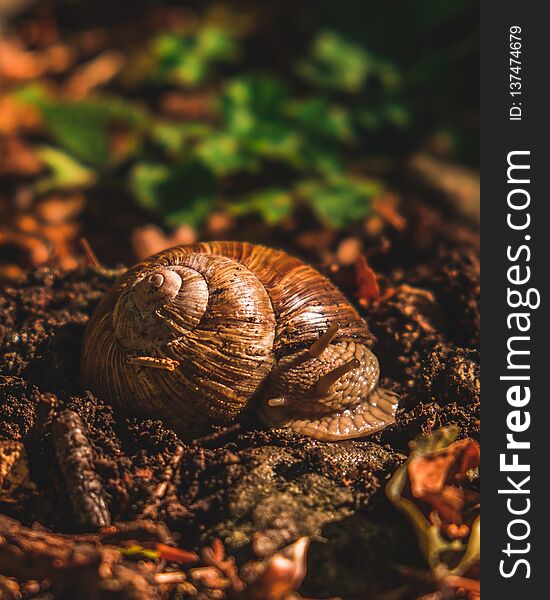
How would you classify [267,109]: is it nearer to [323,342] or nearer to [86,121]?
[86,121]

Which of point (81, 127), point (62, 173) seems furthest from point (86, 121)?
point (62, 173)

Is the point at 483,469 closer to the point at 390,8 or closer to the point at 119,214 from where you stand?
the point at 119,214

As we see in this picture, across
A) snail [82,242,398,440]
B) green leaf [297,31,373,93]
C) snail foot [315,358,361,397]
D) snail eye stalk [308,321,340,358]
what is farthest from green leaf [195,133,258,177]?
snail foot [315,358,361,397]

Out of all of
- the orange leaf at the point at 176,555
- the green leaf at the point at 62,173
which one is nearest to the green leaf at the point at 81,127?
the green leaf at the point at 62,173

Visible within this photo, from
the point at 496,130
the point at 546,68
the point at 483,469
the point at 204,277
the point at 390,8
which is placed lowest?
the point at 483,469

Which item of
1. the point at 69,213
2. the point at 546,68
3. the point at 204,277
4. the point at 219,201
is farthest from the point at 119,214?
the point at 546,68

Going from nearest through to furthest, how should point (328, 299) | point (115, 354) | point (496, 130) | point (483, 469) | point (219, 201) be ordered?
point (483, 469)
point (115, 354)
point (328, 299)
point (496, 130)
point (219, 201)
